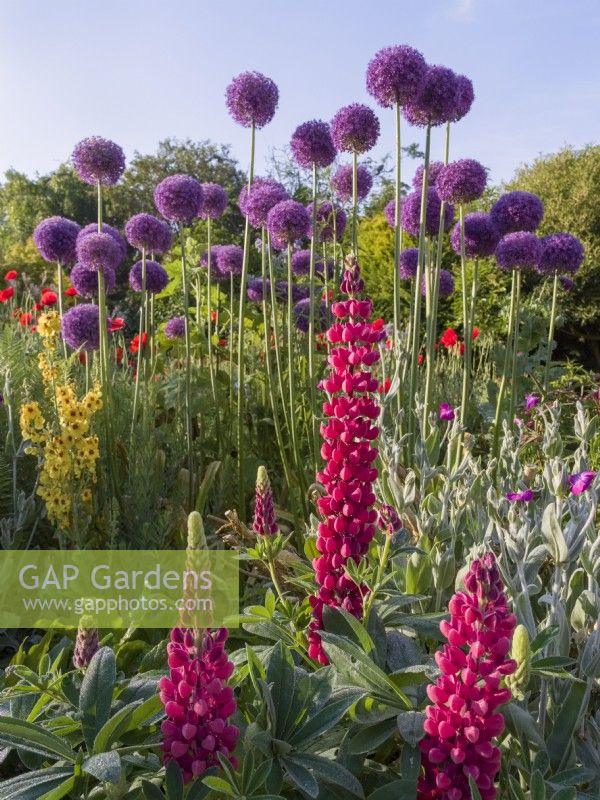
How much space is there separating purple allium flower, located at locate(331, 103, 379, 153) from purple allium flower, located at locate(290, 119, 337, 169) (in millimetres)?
125

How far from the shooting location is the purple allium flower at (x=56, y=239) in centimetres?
355

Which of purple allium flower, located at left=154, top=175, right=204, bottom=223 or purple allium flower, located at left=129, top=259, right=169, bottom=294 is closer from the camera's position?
purple allium flower, located at left=154, top=175, right=204, bottom=223

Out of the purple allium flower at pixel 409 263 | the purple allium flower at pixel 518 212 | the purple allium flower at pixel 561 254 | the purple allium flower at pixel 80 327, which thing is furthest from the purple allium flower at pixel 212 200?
the purple allium flower at pixel 561 254

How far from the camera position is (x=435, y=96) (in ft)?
9.90

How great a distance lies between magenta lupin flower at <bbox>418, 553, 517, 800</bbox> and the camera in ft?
2.85

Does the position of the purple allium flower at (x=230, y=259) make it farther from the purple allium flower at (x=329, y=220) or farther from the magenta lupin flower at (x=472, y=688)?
the magenta lupin flower at (x=472, y=688)

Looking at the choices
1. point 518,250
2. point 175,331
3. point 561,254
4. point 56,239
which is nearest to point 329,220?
point 518,250

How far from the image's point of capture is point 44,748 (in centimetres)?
108

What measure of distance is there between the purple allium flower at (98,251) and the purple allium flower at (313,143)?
3.04 feet

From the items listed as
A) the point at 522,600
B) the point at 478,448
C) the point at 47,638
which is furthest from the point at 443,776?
the point at 478,448

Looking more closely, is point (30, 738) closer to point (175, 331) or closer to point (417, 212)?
point (417, 212)

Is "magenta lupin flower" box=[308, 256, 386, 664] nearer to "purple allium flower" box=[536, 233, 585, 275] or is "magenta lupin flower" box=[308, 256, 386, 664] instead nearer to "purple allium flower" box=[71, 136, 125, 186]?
"purple allium flower" box=[71, 136, 125, 186]

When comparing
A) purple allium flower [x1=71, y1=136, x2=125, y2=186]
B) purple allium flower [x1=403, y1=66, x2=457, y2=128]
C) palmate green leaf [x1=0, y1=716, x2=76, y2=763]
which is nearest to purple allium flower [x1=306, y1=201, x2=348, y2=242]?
purple allium flower [x1=403, y1=66, x2=457, y2=128]

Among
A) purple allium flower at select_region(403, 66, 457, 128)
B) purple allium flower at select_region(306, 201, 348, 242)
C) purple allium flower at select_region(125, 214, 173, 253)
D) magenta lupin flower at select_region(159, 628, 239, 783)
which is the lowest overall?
magenta lupin flower at select_region(159, 628, 239, 783)
